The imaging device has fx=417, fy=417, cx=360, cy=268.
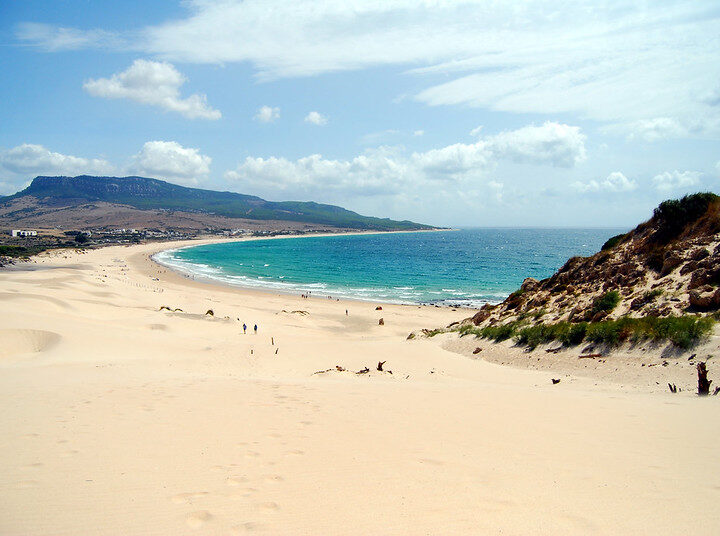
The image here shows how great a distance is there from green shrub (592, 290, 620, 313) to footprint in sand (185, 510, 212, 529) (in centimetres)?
1851

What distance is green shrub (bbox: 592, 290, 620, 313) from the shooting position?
18369 mm

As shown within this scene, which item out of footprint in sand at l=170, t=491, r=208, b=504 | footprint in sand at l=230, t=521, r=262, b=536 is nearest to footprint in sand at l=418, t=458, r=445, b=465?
footprint in sand at l=230, t=521, r=262, b=536

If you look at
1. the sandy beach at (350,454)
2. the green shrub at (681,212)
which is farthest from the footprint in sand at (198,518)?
the green shrub at (681,212)

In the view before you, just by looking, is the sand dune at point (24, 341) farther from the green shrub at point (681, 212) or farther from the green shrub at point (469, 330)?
the green shrub at point (681, 212)

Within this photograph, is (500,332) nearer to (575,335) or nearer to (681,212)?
(575,335)

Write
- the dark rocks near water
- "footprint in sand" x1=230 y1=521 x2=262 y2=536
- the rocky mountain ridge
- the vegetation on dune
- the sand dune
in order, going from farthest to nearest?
the sand dune < the rocky mountain ridge < the dark rocks near water < the vegetation on dune < "footprint in sand" x1=230 y1=521 x2=262 y2=536

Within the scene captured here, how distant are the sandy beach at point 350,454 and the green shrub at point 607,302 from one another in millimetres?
5580

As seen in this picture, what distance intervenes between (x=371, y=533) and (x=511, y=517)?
1.51 m

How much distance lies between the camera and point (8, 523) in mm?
4004

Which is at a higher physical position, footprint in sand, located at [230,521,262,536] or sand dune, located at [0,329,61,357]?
footprint in sand, located at [230,521,262,536]

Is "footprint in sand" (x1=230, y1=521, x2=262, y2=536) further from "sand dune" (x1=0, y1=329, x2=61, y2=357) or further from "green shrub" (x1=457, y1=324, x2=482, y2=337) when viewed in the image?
"green shrub" (x1=457, y1=324, x2=482, y2=337)

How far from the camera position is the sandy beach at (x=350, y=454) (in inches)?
169

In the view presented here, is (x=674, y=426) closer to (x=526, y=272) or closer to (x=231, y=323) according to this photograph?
(x=231, y=323)

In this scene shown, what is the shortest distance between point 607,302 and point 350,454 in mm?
16640
